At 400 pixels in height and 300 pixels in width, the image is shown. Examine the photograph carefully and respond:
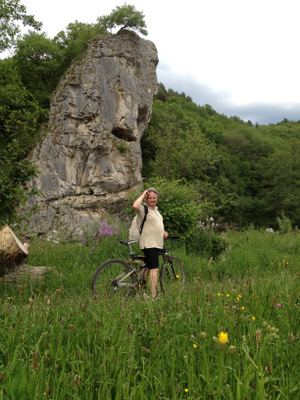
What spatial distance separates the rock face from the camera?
2153cm

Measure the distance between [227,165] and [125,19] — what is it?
24486 mm

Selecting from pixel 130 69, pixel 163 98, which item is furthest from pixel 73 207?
pixel 163 98

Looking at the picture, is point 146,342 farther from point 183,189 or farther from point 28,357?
point 183,189

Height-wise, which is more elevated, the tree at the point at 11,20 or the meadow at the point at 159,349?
the tree at the point at 11,20

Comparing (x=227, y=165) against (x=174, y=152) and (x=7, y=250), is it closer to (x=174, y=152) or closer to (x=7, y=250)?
(x=174, y=152)

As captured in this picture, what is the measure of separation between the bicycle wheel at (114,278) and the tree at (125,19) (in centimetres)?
2639

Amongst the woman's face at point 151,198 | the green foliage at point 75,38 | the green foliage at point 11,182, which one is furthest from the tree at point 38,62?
the woman's face at point 151,198

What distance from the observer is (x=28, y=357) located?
1765mm

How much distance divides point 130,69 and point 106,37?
3213 millimetres

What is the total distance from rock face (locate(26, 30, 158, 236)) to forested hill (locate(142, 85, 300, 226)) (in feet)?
13.1

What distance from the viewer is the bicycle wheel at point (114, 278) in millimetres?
4430

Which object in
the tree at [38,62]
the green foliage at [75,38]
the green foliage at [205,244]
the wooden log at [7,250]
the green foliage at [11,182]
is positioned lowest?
the green foliage at [205,244]

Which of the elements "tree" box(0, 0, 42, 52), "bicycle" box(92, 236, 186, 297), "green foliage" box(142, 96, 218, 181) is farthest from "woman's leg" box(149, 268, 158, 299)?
"green foliage" box(142, 96, 218, 181)

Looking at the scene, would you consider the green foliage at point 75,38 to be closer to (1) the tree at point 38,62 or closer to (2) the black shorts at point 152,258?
(1) the tree at point 38,62
